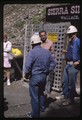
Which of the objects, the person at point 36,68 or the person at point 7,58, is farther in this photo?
the person at point 7,58

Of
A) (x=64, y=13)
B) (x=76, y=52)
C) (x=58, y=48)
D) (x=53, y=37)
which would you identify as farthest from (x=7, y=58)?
(x=76, y=52)

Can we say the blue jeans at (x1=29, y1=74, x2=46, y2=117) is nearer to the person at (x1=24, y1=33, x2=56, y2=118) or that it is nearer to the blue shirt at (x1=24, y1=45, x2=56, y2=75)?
the person at (x1=24, y1=33, x2=56, y2=118)

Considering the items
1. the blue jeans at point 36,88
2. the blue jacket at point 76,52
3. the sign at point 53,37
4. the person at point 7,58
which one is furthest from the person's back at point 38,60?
the person at point 7,58

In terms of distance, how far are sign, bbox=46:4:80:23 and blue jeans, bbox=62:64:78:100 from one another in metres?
1.73

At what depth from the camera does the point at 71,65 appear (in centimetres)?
794

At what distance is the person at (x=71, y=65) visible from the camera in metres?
7.65

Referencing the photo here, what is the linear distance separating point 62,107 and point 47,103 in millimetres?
470

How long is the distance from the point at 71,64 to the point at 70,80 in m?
0.37

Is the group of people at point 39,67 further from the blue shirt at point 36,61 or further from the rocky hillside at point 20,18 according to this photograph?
the rocky hillside at point 20,18

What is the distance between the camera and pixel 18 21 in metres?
15.9

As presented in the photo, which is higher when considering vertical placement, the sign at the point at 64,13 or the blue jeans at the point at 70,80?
the sign at the point at 64,13

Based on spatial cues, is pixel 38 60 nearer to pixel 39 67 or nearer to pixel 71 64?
pixel 39 67

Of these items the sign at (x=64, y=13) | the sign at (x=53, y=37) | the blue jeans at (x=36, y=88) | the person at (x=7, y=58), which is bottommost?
the blue jeans at (x=36, y=88)

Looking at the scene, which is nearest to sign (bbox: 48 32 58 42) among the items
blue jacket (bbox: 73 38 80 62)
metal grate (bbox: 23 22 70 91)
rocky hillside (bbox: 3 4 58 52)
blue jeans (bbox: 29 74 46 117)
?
metal grate (bbox: 23 22 70 91)
